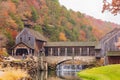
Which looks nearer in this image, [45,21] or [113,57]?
[113,57]

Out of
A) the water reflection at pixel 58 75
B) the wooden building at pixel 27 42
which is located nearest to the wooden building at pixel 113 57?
the water reflection at pixel 58 75

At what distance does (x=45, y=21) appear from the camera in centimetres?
11431

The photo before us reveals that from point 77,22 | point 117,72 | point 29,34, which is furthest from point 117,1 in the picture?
point 77,22

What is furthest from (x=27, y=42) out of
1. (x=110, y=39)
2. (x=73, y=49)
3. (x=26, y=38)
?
(x=110, y=39)

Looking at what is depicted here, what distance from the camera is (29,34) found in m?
84.4

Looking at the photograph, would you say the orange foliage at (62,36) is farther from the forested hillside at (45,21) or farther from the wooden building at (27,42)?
the wooden building at (27,42)

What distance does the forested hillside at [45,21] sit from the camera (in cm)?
9178

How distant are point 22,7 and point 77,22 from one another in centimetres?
4179

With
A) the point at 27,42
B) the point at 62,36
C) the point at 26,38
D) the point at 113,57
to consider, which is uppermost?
the point at 62,36

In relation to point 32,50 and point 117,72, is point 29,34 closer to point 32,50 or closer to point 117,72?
point 32,50

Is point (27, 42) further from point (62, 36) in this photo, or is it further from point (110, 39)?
point (62, 36)

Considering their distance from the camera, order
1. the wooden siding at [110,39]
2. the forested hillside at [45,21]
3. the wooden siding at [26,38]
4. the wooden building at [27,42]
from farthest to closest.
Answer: the forested hillside at [45,21] → the wooden siding at [26,38] → the wooden building at [27,42] → the wooden siding at [110,39]

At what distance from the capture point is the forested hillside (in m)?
91.8

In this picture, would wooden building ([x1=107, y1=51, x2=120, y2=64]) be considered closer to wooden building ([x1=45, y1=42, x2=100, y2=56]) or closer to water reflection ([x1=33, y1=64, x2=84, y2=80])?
water reflection ([x1=33, y1=64, x2=84, y2=80])
